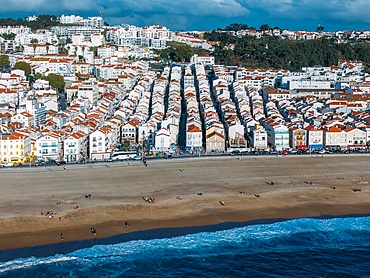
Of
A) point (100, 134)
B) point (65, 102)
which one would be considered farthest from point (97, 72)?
point (100, 134)

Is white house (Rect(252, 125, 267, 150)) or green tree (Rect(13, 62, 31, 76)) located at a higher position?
green tree (Rect(13, 62, 31, 76))

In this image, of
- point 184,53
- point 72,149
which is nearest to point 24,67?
point 184,53

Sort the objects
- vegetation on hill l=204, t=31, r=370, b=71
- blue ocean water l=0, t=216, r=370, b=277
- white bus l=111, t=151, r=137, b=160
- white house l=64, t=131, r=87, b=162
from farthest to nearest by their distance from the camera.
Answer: vegetation on hill l=204, t=31, r=370, b=71, white bus l=111, t=151, r=137, b=160, white house l=64, t=131, r=87, b=162, blue ocean water l=0, t=216, r=370, b=277

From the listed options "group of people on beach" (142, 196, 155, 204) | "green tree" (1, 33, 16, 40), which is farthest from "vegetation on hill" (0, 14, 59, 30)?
"group of people on beach" (142, 196, 155, 204)

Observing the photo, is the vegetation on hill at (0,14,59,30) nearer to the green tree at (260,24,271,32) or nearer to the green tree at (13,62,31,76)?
the green tree at (260,24,271,32)

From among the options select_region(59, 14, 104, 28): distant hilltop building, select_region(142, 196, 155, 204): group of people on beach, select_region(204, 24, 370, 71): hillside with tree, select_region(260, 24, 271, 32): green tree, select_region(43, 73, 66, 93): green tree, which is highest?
select_region(59, 14, 104, 28): distant hilltop building

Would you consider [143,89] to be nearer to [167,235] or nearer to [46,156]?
[46,156]

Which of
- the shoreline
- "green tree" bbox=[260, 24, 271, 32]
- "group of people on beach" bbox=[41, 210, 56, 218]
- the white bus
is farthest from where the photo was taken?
"green tree" bbox=[260, 24, 271, 32]
